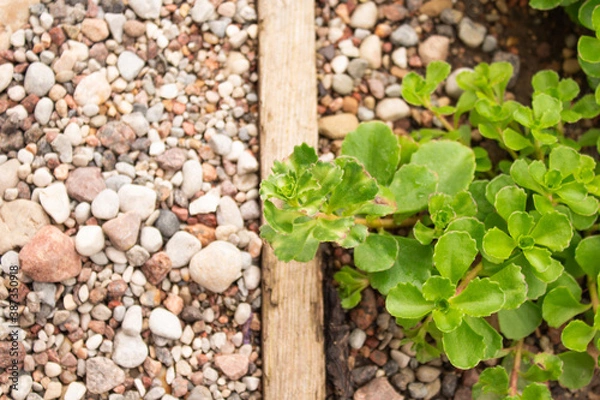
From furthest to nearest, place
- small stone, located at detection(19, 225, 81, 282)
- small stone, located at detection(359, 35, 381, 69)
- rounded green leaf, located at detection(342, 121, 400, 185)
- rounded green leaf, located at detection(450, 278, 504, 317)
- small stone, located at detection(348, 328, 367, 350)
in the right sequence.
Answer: small stone, located at detection(359, 35, 381, 69), small stone, located at detection(348, 328, 367, 350), rounded green leaf, located at detection(342, 121, 400, 185), small stone, located at detection(19, 225, 81, 282), rounded green leaf, located at detection(450, 278, 504, 317)

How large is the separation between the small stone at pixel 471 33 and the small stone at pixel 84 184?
1310 millimetres

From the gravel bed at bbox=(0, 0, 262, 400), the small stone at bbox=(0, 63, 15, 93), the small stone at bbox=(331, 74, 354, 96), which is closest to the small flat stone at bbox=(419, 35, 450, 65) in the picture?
the small stone at bbox=(331, 74, 354, 96)

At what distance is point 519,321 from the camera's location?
6.70ft

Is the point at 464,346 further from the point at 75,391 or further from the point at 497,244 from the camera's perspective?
the point at 75,391

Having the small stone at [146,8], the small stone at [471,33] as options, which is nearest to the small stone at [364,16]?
the small stone at [471,33]

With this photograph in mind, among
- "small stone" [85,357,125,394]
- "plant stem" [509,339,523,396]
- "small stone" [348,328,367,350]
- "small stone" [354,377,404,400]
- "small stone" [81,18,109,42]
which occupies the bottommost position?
"small stone" [354,377,404,400]

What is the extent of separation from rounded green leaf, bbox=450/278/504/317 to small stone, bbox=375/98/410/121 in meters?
0.76

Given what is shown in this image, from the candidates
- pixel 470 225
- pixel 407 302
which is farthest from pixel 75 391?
pixel 470 225

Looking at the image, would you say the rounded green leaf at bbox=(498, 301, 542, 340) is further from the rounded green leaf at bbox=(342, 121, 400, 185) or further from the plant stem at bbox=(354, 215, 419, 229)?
the rounded green leaf at bbox=(342, 121, 400, 185)

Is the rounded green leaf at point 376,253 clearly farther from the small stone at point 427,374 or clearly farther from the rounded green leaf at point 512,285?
the small stone at point 427,374

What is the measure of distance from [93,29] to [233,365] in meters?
1.12

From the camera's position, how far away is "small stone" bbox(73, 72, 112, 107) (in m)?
2.14

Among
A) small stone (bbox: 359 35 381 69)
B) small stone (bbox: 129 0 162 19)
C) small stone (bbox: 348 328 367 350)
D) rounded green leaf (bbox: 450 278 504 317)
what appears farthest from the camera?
small stone (bbox: 359 35 381 69)

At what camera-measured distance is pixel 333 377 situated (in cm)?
204
